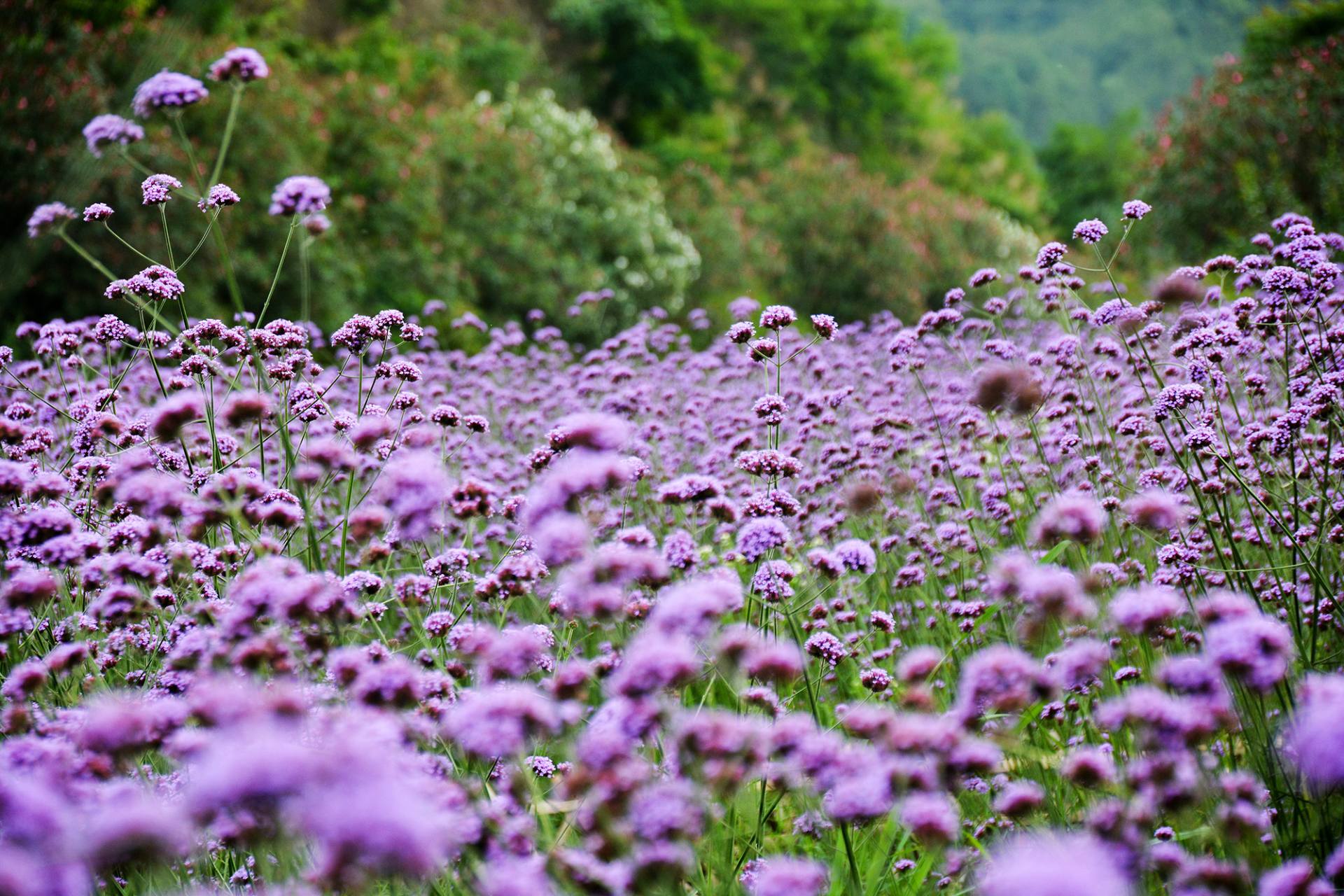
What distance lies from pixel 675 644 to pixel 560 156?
1625 centimetres

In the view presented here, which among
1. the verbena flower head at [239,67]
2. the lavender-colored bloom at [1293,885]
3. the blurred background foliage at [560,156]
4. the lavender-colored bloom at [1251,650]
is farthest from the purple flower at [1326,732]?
the blurred background foliage at [560,156]

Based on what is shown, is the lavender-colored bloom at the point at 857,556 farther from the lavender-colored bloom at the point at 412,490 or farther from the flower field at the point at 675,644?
the lavender-colored bloom at the point at 412,490

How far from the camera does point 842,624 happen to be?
14.3ft

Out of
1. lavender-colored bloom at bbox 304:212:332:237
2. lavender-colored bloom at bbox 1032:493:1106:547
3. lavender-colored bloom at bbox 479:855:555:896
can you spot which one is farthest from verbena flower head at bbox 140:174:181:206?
lavender-colored bloom at bbox 1032:493:1106:547

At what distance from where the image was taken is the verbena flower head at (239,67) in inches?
114

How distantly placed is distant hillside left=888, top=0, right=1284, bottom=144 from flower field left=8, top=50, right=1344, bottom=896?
58848 millimetres

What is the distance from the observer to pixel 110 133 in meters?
3.15

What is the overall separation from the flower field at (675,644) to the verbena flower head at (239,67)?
0.02 meters

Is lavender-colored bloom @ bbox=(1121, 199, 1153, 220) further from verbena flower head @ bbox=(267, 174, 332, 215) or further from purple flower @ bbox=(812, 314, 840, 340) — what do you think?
verbena flower head @ bbox=(267, 174, 332, 215)

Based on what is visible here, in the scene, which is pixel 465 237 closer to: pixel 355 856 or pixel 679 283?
pixel 679 283

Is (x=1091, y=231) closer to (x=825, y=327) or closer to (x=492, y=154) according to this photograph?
(x=825, y=327)

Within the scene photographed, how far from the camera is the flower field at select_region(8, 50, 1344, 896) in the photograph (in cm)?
149

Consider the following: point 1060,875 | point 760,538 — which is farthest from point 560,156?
point 1060,875

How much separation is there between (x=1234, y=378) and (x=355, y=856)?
20.5ft
